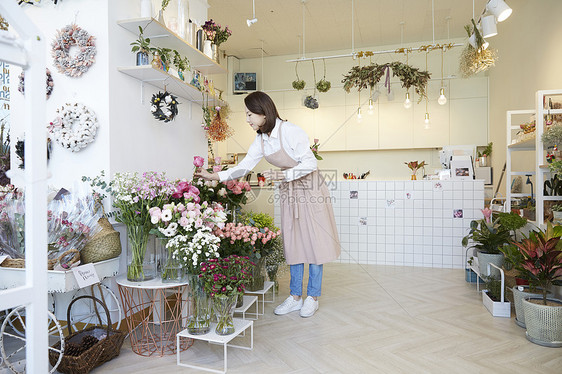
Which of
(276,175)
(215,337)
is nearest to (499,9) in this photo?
(276,175)

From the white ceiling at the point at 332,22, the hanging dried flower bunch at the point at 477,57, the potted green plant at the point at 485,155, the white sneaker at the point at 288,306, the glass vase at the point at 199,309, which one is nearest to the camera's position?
the glass vase at the point at 199,309

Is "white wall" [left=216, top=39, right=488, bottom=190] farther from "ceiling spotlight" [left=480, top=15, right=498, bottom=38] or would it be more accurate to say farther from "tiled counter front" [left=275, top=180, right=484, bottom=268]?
"ceiling spotlight" [left=480, top=15, right=498, bottom=38]

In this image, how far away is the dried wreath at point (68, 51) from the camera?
229 cm

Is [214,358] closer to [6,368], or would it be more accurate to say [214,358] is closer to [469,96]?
[6,368]

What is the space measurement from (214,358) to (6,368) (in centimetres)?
100

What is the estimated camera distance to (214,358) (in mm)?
2027

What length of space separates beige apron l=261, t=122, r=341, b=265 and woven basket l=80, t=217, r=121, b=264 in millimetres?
1141

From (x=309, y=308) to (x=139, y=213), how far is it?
1.35m

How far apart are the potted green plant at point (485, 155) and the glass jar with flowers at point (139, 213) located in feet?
17.2

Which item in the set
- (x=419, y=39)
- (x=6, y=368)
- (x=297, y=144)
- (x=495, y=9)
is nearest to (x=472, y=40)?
(x=495, y=9)

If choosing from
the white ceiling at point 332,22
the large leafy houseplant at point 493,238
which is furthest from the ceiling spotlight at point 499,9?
the white ceiling at point 332,22

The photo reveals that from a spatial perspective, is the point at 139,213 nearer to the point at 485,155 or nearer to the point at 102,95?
the point at 102,95

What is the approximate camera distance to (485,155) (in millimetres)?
5863

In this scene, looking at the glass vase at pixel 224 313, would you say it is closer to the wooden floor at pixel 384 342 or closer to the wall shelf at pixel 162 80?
the wooden floor at pixel 384 342
